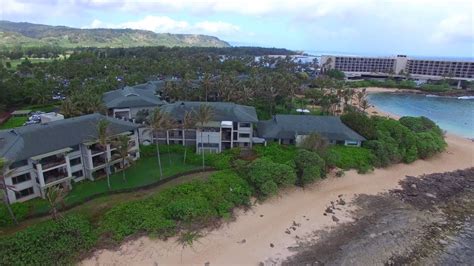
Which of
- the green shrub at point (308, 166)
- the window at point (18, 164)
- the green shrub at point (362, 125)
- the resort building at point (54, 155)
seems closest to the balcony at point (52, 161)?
the resort building at point (54, 155)

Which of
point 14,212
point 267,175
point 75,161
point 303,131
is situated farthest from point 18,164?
point 303,131

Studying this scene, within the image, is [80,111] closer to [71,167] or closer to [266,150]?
[71,167]

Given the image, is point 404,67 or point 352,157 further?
point 404,67

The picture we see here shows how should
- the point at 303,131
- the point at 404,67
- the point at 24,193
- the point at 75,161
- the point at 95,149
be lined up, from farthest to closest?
1. the point at 404,67
2. the point at 303,131
3. the point at 95,149
4. the point at 75,161
5. the point at 24,193

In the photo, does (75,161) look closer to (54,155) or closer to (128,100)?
(54,155)

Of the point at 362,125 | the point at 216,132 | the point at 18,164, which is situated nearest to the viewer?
the point at 18,164

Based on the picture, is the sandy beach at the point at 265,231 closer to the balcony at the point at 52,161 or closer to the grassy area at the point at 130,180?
the grassy area at the point at 130,180

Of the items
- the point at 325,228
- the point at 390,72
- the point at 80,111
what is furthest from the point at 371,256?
the point at 390,72
